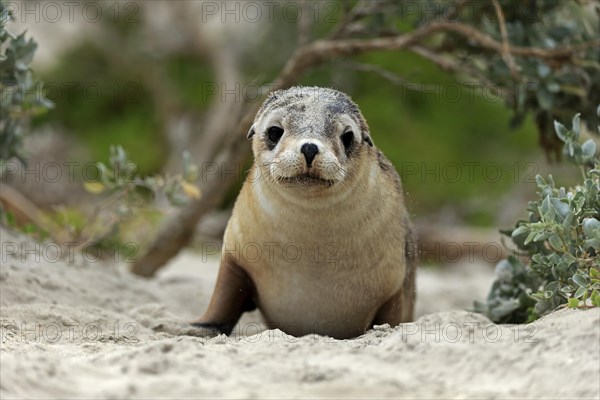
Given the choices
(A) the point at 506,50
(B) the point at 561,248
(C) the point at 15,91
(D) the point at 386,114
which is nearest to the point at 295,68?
(A) the point at 506,50

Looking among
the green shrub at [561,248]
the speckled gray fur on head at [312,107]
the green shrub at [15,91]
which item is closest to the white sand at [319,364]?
the green shrub at [561,248]

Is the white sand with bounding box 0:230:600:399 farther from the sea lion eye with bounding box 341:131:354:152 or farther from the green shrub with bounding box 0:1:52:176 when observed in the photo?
the green shrub with bounding box 0:1:52:176

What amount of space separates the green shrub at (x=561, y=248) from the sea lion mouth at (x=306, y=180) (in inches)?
43.4

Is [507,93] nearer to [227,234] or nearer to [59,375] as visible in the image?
[227,234]

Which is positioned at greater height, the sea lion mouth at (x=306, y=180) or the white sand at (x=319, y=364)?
the sea lion mouth at (x=306, y=180)

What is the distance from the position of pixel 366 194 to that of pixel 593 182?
1321 mm

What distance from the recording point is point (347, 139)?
532cm

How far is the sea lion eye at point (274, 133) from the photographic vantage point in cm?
531

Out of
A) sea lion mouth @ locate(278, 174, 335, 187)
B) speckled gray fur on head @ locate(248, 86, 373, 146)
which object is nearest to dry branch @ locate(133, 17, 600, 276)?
speckled gray fur on head @ locate(248, 86, 373, 146)

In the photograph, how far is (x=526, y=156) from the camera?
15.0m

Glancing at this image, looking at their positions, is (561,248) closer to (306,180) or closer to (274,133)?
(306,180)

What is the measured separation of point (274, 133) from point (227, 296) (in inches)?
46.9

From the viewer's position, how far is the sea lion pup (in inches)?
204

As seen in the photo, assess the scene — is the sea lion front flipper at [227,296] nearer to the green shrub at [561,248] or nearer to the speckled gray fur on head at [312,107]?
the speckled gray fur on head at [312,107]
